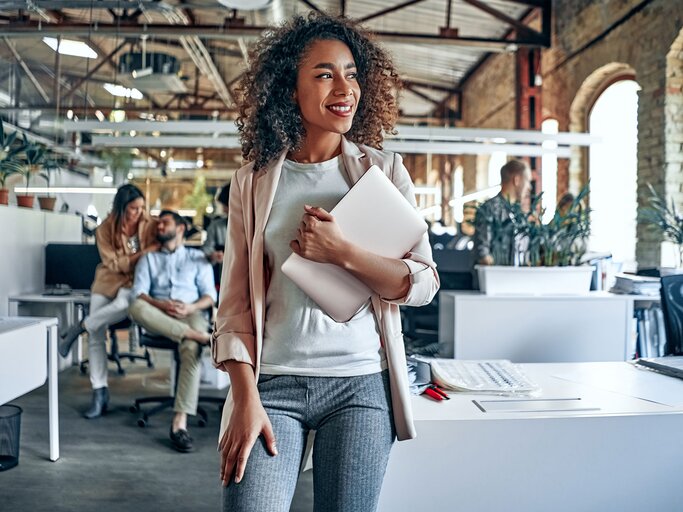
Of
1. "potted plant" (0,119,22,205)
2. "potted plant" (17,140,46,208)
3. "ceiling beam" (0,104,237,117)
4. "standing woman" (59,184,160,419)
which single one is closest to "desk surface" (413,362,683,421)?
"standing woman" (59,184,160,419)

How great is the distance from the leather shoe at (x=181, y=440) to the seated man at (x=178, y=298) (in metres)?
0.10

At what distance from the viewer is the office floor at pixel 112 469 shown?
2.91 metres

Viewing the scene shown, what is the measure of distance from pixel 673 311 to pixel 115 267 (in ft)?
11.3

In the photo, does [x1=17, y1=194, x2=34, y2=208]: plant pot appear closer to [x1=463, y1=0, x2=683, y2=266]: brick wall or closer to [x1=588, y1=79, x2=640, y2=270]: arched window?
[x1=463, y1=0, x2=683, y2=266]: brick wall

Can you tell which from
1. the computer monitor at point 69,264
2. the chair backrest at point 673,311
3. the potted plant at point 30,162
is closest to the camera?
the chair backrest at point 673,311

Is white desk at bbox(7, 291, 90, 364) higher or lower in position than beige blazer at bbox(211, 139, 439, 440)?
lower

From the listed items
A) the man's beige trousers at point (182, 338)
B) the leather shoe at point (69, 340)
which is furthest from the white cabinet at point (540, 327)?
the leather shoe at point (69, 340)

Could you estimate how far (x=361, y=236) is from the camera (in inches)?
46.3

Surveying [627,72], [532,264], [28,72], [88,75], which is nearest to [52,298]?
[532,264]

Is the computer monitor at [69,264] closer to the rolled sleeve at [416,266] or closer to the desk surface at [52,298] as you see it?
the desk surface at [52,298]

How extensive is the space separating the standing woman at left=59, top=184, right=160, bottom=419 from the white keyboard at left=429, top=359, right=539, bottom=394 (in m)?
2.83

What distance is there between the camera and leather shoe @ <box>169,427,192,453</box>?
141 inches

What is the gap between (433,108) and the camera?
16.1m

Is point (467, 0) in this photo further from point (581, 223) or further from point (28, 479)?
point (28, 479)
